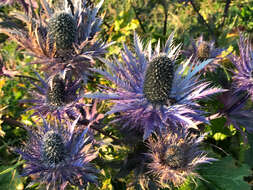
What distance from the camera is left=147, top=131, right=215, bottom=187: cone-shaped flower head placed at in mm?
1030

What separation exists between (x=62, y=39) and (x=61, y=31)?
0.04 m

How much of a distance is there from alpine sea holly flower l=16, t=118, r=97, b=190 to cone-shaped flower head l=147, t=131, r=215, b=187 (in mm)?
267

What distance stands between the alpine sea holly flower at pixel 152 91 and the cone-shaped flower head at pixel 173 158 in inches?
4.0

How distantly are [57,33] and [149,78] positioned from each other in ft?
1.57

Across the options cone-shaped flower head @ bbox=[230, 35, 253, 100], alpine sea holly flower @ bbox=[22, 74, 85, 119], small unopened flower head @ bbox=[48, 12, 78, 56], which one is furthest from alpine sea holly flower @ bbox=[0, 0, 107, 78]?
cone-shaped flower head @ bbox=[230, 35, 253, 100]

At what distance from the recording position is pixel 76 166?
1.00 m

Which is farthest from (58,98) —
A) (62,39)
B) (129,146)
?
(129,146)

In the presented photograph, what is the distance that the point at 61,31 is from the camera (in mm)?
1153

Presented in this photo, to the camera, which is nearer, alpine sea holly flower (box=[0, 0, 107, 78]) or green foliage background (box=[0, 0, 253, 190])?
alpine sea holly flower (box=[0, 0, 107, 78])

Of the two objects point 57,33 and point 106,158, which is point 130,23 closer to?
point 57,33

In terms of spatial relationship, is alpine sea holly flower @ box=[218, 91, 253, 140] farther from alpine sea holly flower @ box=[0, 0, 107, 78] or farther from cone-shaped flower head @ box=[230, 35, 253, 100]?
alpine sea holly flower @ box=[0, 0, 107, 78]

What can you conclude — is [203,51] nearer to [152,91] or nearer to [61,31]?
[152,91]

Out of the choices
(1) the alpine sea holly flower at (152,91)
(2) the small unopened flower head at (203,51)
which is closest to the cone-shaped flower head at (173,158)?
(1) the alpine sea holly flower at (152,91)

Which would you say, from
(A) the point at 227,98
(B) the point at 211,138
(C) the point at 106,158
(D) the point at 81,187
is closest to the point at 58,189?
(D) the point at 81,187
